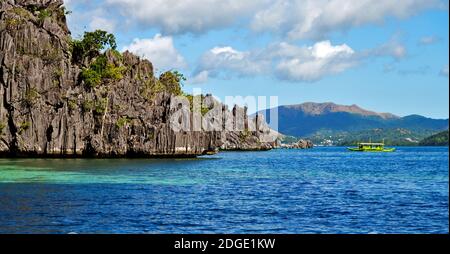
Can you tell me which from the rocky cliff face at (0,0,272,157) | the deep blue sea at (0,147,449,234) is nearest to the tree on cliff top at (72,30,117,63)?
the rocky cliff face at (0,0,272,157)

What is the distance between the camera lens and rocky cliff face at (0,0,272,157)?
90.6 meters

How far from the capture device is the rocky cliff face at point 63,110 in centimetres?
9056

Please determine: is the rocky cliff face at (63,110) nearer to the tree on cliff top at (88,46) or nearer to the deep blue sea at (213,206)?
the tree on cliff top at (88,46)

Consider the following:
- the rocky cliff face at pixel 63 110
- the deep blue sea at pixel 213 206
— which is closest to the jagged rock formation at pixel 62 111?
the rocky cliff face at pixel 63 110

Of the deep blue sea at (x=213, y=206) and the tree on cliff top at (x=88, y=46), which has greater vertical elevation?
the tree on cliff top at (x=88, y=46)

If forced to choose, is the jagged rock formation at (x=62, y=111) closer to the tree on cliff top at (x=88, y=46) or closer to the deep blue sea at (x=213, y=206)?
the tree on cliff top at (x=88, y=46)

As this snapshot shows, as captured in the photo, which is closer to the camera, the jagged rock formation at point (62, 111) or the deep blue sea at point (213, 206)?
the deep blue sea at point (213, 206)

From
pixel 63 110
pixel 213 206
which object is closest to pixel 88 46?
pixel 63 110

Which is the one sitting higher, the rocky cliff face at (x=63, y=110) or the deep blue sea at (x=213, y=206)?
the rocky cliff face at (x=63, y=110)

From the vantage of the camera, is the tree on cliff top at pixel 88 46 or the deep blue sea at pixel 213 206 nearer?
the deep blue sea at pixel 213 206

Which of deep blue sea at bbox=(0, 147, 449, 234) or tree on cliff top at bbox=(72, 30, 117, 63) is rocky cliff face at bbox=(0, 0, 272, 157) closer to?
tree on cliff top at bbox=(72, 30, 117, 63)

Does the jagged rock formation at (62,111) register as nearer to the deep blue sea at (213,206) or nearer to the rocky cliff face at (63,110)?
the rocky cliff face at (63,110)

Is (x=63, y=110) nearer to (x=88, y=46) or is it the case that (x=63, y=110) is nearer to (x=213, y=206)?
(x=88, y=46)
